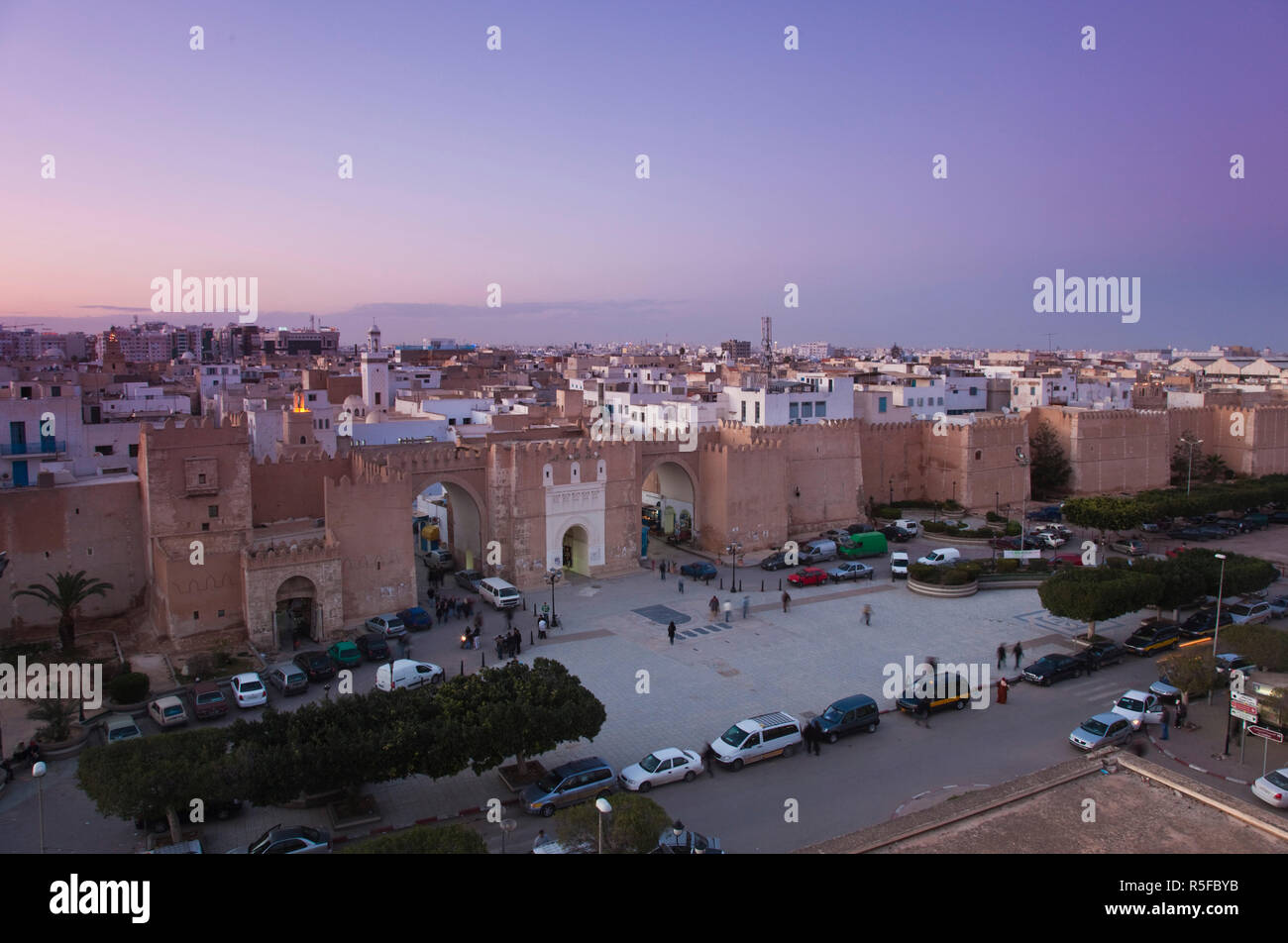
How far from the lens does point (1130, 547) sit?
31.5m

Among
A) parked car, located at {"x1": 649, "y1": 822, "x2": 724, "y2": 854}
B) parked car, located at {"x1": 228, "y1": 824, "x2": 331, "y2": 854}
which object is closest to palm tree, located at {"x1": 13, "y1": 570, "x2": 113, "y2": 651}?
parked car, located at {"x1": 228, "y1": 824, "x2": 331, "y2": 854}

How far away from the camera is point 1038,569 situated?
27.1m

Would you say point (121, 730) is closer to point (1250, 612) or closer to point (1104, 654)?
point (1104, 654)

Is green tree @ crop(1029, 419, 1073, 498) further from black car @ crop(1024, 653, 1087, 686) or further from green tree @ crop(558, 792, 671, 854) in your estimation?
green tree @ crop(558, 792, 671, 854)

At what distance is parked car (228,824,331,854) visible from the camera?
1157 cm

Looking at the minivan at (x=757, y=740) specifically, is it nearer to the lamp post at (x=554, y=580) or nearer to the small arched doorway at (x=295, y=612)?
the lamp post at (x=554, y=580)

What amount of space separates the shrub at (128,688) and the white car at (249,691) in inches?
67.6

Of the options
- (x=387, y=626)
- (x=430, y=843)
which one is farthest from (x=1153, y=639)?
(x=430, y=843)

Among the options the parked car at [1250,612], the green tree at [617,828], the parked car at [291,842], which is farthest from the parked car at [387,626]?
the parked car at [1250,612]

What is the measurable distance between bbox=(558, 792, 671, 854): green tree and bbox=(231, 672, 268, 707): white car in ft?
33.1

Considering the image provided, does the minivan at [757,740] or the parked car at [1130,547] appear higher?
the parked car at [1130,547]

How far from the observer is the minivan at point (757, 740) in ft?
48.6

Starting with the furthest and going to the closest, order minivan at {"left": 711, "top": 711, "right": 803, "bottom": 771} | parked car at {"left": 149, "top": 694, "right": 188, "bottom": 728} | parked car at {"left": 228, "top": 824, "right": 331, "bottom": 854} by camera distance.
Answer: parked car at {"left": 149, "top": 694, "right": 188, "bottom": 728}, minivan at {"left": 711, "top": 711, "right": 803, "bottom": 771}, parked car at {"left": 228, "top": 824, "right": 331, "bottom": 854}

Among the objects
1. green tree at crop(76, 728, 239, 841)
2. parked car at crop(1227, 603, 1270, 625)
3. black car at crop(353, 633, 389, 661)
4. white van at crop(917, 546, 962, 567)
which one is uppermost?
green tree at crop(76, 728, 239, 841)
